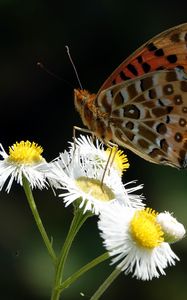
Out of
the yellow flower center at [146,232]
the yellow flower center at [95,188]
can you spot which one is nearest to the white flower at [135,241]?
the yellow flower center at [146,232]

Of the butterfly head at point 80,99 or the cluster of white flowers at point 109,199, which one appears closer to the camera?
the cluster of white flowers at point 109,199

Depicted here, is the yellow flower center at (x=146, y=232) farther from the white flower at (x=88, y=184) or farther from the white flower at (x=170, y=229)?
the white flower at (x=88, y=184)

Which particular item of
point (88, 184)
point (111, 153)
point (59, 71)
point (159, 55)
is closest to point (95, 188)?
point (88, 184)

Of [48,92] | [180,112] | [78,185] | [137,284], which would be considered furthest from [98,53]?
[78,185]

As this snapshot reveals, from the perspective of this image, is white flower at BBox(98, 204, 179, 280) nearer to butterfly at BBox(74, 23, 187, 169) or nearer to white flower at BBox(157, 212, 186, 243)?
white flower at BBox(157, 212, 186, 243)

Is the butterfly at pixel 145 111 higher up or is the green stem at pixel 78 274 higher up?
the butterfly at pixel 145 111

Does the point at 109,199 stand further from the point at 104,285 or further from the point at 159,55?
the point at 159,55
